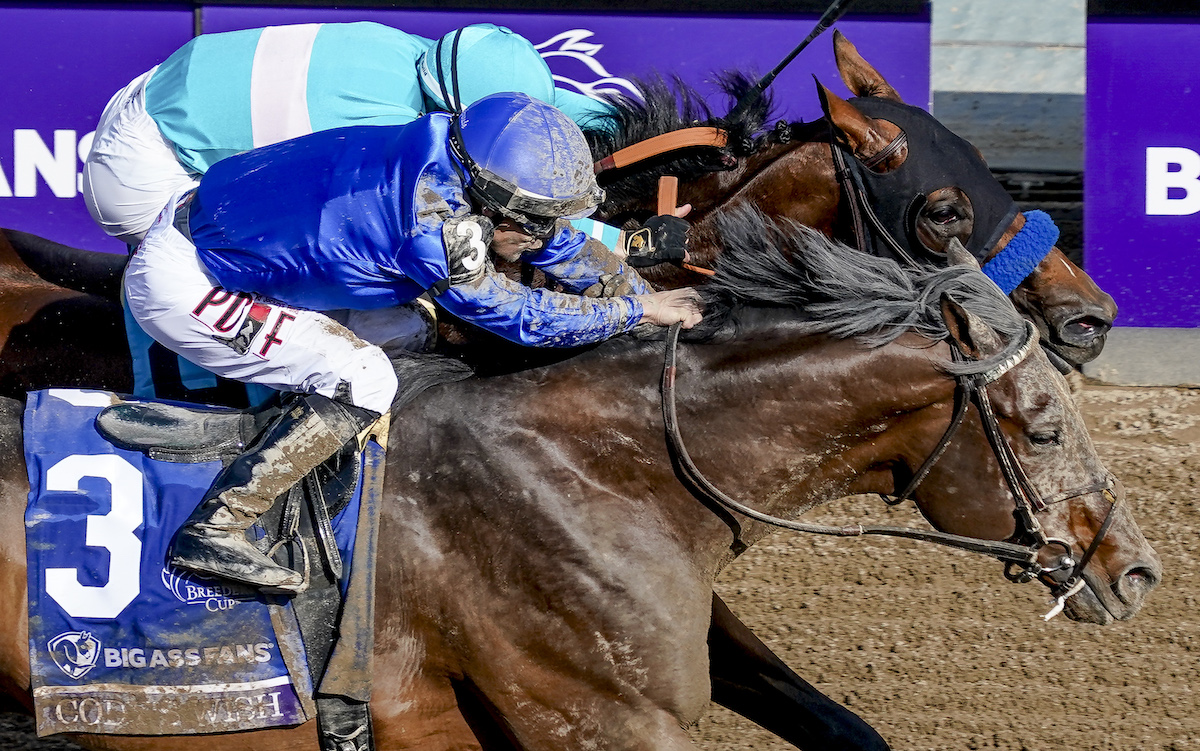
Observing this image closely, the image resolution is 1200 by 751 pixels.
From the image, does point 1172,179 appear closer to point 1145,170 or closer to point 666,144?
point 1145,170

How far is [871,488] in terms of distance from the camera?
110 inches

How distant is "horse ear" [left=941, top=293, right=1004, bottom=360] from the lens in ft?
8.63

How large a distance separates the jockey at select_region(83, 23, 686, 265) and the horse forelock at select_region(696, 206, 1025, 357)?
872 mm

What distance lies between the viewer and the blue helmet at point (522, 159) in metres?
2.47

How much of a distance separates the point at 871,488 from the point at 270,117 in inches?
68.6

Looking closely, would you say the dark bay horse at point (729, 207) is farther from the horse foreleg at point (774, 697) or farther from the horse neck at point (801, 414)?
the horse foreleg at point (774, 697)

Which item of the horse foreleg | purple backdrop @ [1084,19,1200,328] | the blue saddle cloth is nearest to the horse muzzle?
the horse foreleg

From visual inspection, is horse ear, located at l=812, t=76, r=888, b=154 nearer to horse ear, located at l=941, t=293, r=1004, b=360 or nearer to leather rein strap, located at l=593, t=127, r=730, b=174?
leather rein strap, located at l=593, t=127, r=730, b=174

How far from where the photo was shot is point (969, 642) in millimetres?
4156

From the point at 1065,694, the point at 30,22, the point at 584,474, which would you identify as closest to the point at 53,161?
the point at 30,22

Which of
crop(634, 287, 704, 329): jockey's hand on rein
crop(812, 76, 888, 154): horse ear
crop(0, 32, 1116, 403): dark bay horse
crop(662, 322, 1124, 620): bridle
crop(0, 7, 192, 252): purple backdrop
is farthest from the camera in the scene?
crop(0, 7, 192, 252): purple backdrop

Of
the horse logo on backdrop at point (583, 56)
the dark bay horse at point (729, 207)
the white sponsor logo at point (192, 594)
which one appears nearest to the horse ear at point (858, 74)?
the dark bay horse at point (729, 207)

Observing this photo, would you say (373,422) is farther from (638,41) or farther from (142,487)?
(638,41)

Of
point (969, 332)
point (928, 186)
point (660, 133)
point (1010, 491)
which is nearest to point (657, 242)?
point (660, 133)
